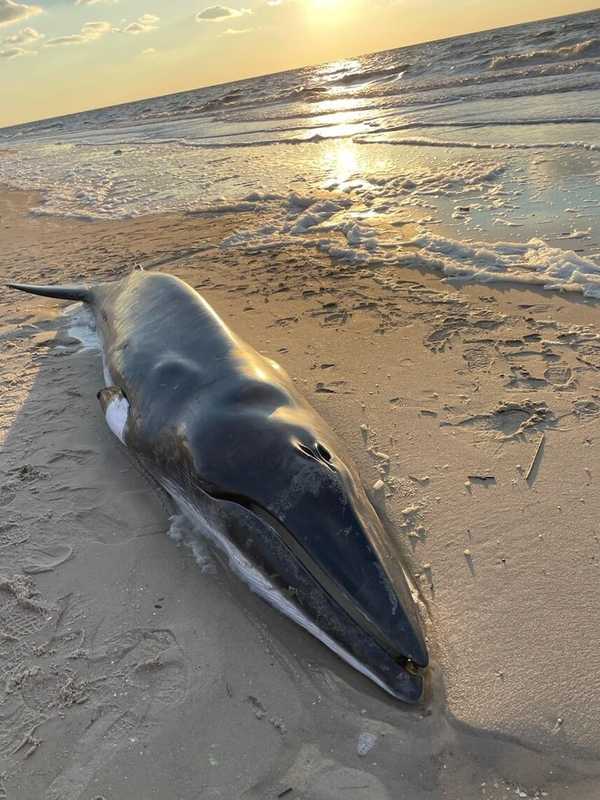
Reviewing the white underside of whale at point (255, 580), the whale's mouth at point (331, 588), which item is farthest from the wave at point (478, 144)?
the whale's mouth at point (331, 588)

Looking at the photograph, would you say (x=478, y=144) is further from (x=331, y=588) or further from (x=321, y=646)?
(x=321, y=646)

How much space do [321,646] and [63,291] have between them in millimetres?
5976

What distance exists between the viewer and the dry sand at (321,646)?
2.66 metres

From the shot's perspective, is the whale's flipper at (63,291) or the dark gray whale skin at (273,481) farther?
the whale's flipper at (63,291)

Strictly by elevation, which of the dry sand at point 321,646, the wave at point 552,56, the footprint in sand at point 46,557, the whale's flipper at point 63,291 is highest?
the wave at point 552,56

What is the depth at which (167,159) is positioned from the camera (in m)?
21.0

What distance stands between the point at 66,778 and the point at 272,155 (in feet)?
57.0

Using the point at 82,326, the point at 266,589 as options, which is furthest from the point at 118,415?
the point at 82,326

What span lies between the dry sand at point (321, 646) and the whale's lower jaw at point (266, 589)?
0.07 metres

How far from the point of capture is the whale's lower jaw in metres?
2.85

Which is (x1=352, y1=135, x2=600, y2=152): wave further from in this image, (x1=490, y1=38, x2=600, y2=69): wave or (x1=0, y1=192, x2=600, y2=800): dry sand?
(x1=490, y1=38, x2=600, y2=69): wave

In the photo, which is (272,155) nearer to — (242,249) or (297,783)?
(242,249)

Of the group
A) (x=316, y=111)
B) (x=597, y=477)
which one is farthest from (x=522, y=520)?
(x=316, y=111)

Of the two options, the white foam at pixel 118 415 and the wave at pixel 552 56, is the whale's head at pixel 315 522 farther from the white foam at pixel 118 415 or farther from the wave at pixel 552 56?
the wave at pixel 552 56
